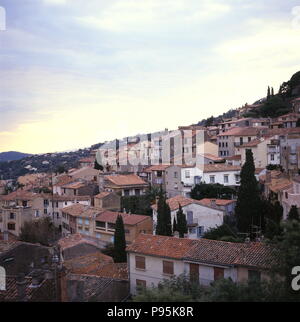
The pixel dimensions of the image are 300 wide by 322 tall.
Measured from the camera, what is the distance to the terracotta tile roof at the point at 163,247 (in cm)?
1076

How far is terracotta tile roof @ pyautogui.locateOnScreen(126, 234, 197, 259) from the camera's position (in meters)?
10.8

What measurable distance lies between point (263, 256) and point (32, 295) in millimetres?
5363

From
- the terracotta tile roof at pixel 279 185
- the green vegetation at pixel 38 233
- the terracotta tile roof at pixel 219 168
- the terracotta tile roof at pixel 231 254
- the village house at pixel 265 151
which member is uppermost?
the village house at pixel 265 151

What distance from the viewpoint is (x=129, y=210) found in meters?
22.2

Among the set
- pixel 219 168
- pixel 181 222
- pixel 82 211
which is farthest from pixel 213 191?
pixel 82 211

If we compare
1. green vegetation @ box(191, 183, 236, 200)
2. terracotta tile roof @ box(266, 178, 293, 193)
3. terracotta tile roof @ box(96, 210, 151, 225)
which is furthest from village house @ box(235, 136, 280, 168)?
terracotta tile roof @ box(96, 210, 151, 225)

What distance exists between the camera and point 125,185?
2419 cm

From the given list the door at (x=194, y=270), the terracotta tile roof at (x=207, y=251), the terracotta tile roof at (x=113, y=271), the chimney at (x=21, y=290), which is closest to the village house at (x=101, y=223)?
the terracotta tile roof at (x=113, y=271)

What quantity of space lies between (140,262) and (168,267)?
926 mm

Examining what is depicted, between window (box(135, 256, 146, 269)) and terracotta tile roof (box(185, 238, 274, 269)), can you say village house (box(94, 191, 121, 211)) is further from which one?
terracotta tile roof (box(185, 238, 274, 269))

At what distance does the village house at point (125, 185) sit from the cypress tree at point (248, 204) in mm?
9351

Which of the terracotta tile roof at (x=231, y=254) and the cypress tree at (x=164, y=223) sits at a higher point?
the terracotta tile roof at (x=231, y=254)

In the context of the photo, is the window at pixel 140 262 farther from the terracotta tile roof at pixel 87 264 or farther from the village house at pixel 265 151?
the village house at pixel 265 151
